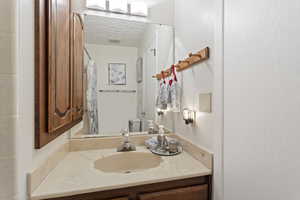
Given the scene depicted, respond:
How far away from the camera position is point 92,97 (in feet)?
4.60

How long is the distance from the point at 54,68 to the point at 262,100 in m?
0.98

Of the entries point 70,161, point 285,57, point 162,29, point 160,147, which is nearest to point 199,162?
point 160,147

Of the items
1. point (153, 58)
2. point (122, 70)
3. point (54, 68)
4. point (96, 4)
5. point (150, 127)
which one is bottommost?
point (150, 127)

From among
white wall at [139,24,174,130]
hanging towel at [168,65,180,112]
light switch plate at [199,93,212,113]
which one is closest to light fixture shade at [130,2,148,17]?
white wall at [139,24,174,130]

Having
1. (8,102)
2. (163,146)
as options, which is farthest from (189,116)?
(8,102)

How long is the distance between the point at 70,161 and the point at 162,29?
137 centimetres

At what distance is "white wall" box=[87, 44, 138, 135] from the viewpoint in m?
1.41

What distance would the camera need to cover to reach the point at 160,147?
1261 millimetres

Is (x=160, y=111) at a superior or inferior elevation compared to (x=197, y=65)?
inferior

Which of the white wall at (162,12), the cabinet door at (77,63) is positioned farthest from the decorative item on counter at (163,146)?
the white wall at (162,12)

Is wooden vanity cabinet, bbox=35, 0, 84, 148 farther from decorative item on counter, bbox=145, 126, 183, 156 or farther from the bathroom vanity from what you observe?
decorative item on counter, bbox=145, 126, 183, 156

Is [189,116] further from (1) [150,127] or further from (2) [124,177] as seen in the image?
(2) [124,177]

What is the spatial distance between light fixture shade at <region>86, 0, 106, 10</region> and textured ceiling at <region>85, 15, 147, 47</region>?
0.09m

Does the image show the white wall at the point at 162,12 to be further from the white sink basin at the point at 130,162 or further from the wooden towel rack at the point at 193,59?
the white sink basin at the point at 130,162
